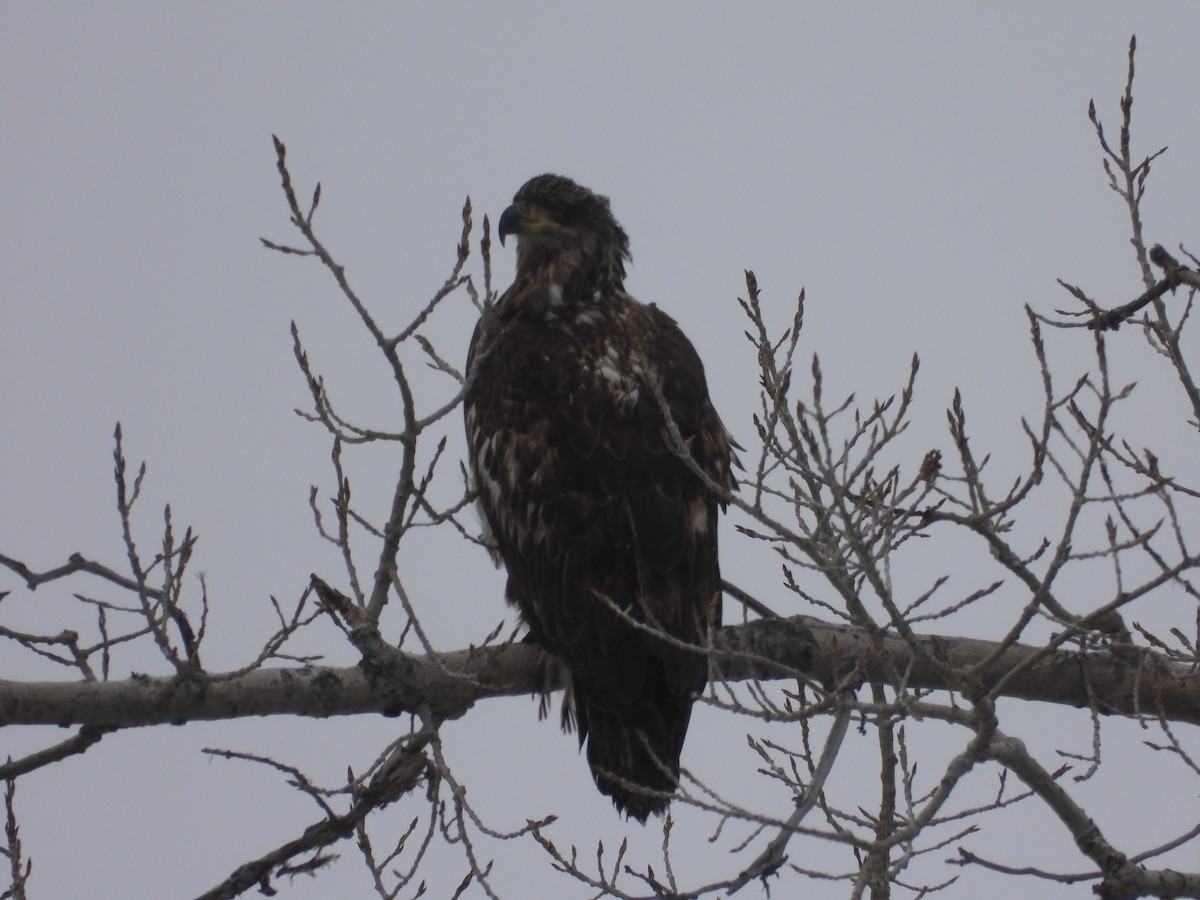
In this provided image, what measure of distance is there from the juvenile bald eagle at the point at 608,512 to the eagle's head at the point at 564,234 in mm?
559

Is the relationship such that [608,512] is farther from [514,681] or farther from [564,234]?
[564,234]

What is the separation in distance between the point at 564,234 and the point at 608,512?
198 centimetres

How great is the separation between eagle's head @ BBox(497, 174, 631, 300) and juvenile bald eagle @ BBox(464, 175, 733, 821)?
56cm

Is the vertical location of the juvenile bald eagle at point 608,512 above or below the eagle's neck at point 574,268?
below

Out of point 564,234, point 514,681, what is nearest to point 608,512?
point 514,681

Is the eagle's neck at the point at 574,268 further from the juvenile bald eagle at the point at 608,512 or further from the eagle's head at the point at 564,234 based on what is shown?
the juvenile bald eagle at the point at 608,512

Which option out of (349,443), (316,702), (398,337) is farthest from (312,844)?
(398,337)

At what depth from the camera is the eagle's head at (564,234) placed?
7.01 m

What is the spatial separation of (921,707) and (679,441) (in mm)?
981

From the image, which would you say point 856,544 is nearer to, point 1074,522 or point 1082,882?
point 1074,522

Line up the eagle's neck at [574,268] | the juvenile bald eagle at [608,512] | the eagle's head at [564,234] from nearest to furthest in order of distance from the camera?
the juvenile bald eagle at [608,512]
the eagle's neck at [574,268]
the eagle's head at [564,234]

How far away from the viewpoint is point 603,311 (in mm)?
6621

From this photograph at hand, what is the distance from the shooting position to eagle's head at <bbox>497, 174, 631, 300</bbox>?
276 inches

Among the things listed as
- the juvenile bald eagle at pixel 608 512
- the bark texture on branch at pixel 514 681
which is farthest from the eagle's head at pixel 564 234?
the bark texture on branch at pixel 514 681
